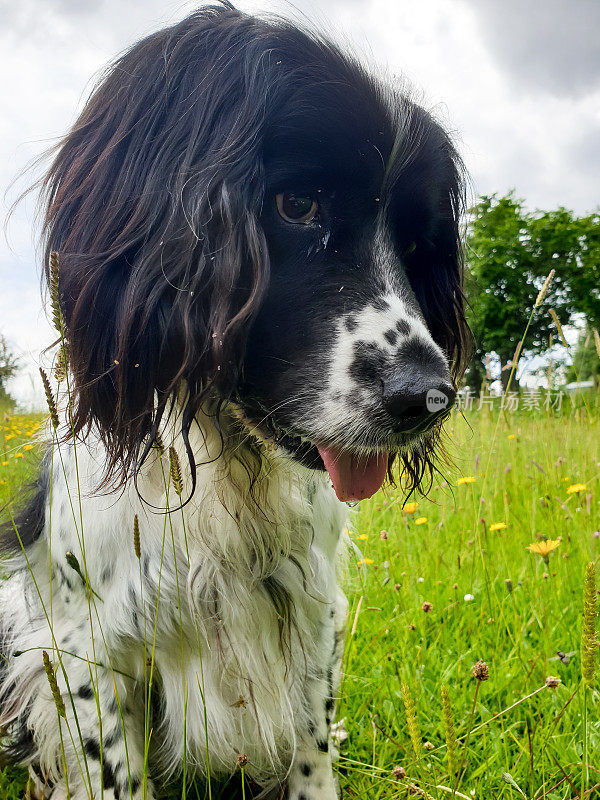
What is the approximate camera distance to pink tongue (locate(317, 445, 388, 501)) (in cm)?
153

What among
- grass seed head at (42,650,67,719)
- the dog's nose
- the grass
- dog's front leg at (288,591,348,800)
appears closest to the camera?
grass seed head at (42,650,67,719)

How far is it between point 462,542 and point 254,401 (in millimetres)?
1740

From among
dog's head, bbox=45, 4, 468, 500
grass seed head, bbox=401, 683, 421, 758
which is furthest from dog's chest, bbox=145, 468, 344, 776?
grass seed head, bbox=401, 683, 421, 758

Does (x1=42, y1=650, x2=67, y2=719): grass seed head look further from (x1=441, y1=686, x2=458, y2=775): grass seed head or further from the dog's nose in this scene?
the dog's nose

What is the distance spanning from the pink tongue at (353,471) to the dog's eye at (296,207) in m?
0.51

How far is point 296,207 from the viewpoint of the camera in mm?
1471

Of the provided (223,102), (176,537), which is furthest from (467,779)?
(223,102)

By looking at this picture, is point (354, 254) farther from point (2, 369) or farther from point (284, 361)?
point (2, 369)

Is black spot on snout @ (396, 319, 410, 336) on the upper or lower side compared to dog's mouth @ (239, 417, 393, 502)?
upper

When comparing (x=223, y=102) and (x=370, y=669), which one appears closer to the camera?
(x=223, y=102)

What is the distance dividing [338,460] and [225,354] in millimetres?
370

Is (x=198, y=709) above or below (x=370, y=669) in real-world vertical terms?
above

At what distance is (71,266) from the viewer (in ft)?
4.89

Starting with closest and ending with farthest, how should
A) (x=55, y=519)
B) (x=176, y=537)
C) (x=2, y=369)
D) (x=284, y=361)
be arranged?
(x=284, y=361) < (x=176, y=537) < (x=55, y=519) < (x=2, y=369)
